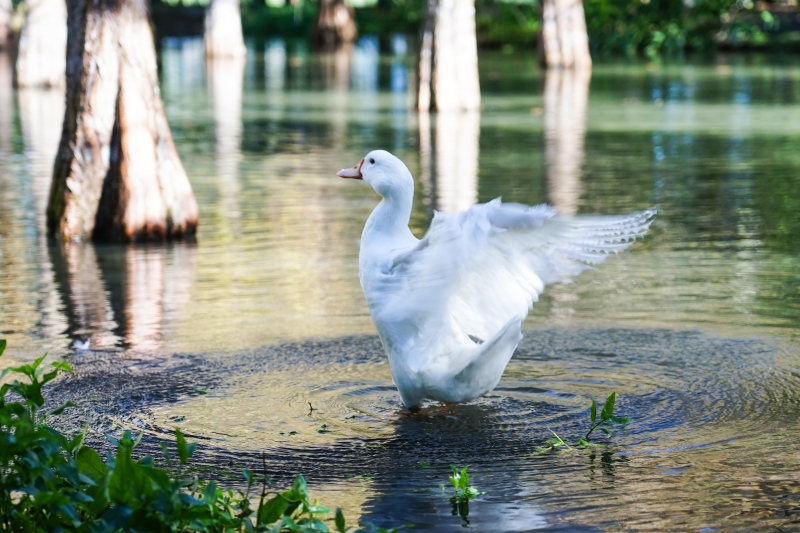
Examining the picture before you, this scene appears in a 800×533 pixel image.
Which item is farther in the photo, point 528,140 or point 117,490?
point 528,140

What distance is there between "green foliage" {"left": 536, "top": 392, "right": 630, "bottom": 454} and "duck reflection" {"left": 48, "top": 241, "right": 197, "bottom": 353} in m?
2.72

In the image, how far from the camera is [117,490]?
12.5 ft

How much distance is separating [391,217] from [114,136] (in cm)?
492

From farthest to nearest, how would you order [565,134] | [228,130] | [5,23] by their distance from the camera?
1. [5,23]
2. [228,130]
3. [565,134]

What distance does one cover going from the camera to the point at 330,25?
1705 inches

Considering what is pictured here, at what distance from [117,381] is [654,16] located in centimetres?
3509

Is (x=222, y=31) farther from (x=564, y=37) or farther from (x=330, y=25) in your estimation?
(x=564, y=37)

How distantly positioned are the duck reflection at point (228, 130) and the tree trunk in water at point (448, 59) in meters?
3.21

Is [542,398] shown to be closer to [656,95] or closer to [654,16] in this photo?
[656,95]

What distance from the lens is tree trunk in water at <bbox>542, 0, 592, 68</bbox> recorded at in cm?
3078

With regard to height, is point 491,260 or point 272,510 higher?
point 491,260

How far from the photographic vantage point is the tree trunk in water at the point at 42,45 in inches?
936

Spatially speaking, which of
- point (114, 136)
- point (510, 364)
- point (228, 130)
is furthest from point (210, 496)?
point (228, 130)

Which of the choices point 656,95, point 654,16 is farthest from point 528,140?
point 654,16
